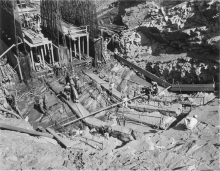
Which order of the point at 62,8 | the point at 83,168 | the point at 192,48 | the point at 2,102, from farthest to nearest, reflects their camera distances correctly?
the point at 62,8, the point at 192,48, the point at 2,102, the point at 83,168

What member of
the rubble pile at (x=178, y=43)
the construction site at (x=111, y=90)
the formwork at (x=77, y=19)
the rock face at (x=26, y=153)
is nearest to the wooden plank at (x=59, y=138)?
the construction site at (x=111, y=90)

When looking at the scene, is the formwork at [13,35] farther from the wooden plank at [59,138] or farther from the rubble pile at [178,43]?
the rubble pile at [178,43]

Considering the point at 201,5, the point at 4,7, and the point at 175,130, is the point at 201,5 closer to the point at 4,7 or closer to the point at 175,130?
the point at 175,130

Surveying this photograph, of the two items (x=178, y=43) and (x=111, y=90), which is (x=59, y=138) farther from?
(x=178, y=43)

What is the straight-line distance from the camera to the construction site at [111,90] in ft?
29.4

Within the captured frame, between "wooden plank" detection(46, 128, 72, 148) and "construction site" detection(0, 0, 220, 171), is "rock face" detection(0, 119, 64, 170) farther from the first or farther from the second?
"wooden plank" detection(46, 128, 72, 148)

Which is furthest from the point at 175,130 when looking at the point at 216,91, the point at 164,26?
the point at 164,26

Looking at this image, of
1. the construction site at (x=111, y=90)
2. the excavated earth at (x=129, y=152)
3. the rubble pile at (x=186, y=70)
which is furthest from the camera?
the rubble pile at (x=186, y=70)

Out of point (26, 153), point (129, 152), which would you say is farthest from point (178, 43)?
point (26, 153)

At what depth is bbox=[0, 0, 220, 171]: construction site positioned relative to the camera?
8953mm

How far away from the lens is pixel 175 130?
11023 mm

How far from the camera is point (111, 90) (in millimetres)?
14727

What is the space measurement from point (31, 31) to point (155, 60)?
818cm

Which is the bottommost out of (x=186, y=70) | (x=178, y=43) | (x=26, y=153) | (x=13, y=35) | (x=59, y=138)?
(x=59, y=138)
